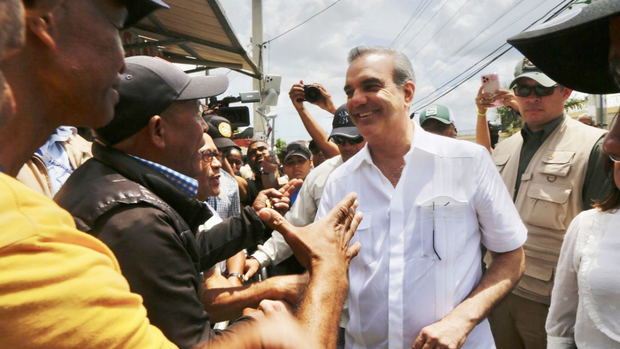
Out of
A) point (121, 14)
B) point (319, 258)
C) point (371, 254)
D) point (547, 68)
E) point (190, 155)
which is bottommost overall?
point (371, 254)

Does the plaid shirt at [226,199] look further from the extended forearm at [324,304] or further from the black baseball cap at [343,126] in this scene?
the extended forearm at [324,304]

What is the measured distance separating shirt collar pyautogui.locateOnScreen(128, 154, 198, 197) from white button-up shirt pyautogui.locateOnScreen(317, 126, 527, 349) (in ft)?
3.04

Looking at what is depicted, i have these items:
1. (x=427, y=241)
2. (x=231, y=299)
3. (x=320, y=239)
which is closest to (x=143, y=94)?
(x=320, y=239)

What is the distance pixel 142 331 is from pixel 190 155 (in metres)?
1.07

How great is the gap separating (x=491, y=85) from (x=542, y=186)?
1611 mm

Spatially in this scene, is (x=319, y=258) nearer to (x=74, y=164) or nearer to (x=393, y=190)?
(x=393, y=190)

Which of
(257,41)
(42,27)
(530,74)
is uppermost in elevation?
(257,41)

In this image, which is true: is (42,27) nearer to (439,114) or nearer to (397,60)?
(397,60)

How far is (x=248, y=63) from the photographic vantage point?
817 centimetres

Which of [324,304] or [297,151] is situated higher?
[324,304]

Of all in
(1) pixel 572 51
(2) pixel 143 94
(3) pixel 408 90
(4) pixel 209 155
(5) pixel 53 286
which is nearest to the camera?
(5) pixel 53 286

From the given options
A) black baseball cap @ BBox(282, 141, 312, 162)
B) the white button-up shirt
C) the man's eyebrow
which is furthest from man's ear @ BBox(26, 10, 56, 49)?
black baseball cap @ BBox(282, 141, 312, 162)

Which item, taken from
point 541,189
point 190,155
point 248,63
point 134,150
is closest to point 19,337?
point 134,150

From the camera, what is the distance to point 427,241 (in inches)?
77.9
